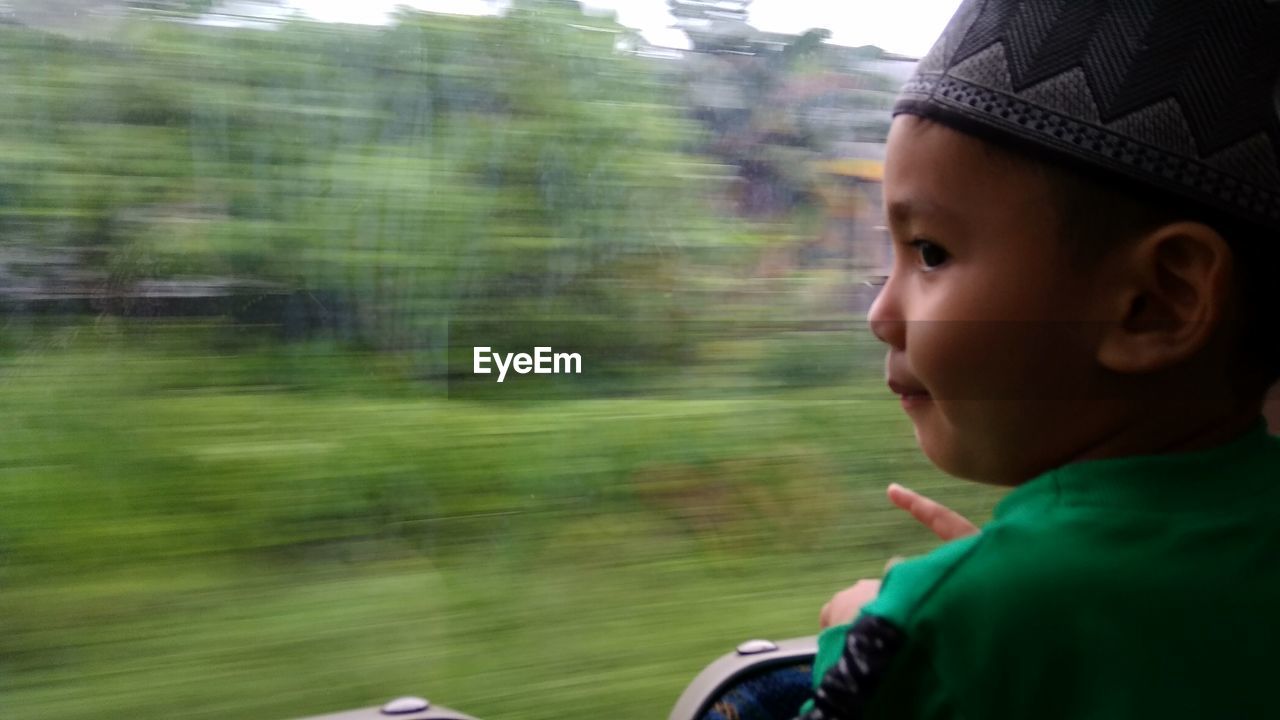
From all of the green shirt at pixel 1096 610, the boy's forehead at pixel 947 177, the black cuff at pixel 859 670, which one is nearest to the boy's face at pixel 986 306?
the boy's forehead at pixel 947 177

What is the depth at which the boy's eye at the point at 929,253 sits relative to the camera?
1097 millimetres

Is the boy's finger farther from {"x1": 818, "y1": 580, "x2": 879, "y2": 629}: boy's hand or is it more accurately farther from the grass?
the grass

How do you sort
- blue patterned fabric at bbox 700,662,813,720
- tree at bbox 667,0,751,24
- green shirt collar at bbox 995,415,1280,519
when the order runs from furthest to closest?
tree at bbox 667,0,751,24
blue patterned fabric at bbox 700,662,813,720
green shirt collar at bbox 995,415,1280,519

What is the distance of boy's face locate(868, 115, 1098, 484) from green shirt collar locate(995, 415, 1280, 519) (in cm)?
7

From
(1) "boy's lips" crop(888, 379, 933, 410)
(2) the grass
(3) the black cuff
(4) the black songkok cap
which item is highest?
(4) the black songkok cap

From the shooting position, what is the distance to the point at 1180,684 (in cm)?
91

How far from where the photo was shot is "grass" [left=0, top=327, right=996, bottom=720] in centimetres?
138

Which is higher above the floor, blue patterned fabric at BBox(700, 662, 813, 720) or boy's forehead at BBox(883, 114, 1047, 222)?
boy's forehead at BBox(883, 114, 1047, 222)

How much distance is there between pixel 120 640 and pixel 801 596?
3.06 ft

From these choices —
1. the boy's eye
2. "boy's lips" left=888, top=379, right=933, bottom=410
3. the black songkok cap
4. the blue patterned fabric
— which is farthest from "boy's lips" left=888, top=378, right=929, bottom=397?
the blue patterned fabric

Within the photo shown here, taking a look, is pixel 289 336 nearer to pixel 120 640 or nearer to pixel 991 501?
pixel 120 640

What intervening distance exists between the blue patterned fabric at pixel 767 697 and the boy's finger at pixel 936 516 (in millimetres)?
298

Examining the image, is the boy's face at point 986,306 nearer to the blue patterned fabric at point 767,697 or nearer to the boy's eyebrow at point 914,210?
the boy's eyebrow at point 914,210

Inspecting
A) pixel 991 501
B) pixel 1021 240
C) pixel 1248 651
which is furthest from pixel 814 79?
pixel 1248 651
